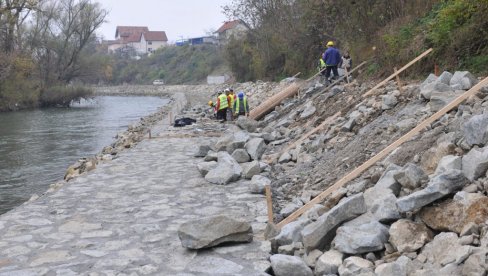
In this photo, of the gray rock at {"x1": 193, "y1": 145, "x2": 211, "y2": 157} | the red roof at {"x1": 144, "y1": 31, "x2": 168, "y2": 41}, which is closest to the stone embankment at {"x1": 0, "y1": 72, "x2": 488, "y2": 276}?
the gray rock at {"x1": 193, "y1": 145, "x2": 211, "y2": 157}

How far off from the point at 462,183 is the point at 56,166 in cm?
1369

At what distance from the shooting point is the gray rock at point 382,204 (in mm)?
4648

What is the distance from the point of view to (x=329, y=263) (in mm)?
4527

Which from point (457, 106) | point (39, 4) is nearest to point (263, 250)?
point (457, 106)

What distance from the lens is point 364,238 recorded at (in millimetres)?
4473

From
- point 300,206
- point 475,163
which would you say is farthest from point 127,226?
point 475,163

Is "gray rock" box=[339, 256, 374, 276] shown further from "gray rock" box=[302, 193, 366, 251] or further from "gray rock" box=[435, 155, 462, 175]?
"gray rock" box=[435, 155, 462, 175]

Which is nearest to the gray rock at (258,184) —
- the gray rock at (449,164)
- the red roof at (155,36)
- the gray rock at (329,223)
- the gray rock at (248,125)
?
Result: the gray rock at (329,223)

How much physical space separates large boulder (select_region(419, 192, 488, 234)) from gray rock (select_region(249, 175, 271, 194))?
372cm

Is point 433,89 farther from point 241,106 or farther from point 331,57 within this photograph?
point 241,106

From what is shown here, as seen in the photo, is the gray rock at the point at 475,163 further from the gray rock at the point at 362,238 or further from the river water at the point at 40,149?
the river water at the point at 40,149

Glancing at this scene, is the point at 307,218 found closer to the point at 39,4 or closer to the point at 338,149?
the point at 338,149

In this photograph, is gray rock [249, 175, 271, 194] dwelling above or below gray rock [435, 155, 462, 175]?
below

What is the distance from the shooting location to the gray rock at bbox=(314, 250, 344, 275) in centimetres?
449
